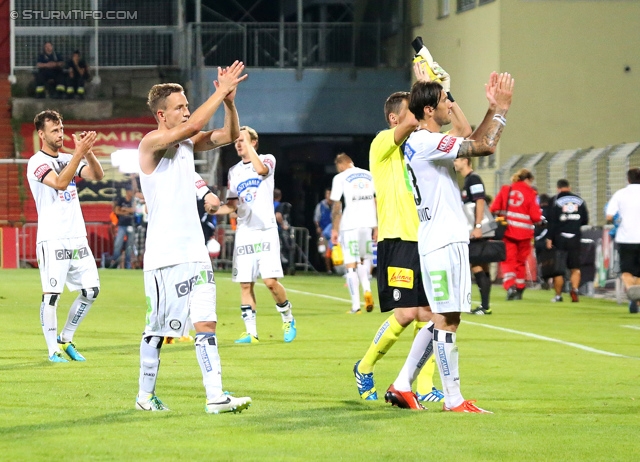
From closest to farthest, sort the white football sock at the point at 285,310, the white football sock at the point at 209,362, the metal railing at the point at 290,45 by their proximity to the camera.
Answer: the white football sock at the point at 209,362 → the white football sock at the point at 285,310 → the metal railing at the point at 290,45

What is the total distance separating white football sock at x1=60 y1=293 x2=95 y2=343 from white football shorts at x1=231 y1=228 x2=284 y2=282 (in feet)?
8.18

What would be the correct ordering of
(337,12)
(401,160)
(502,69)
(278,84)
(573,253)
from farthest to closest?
(337,12) < (278,84) < (502,69) < (573,253) < (401,160)

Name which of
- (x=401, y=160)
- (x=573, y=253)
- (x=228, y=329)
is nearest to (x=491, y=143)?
(x=401, y=160)

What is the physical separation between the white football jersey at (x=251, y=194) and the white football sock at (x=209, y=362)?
244 inches

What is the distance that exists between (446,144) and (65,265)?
5093 mm

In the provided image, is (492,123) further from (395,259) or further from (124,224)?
(124,224)

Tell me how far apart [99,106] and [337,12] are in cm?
788

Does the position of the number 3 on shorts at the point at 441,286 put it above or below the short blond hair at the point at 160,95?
below

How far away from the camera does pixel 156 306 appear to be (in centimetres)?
838

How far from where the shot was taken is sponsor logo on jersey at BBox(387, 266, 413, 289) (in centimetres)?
926

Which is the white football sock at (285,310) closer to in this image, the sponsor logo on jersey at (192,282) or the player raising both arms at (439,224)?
the player raising both arms at (439,224)

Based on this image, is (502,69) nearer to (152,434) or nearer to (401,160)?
(401,160)

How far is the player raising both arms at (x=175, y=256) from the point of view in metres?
8.30

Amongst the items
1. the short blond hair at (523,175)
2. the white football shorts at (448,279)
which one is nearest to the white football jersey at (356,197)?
the short blond hair at (523,175)
